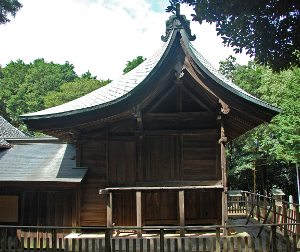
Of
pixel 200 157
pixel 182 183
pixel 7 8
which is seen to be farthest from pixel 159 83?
pixel 7 8

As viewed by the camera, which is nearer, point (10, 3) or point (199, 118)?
point (199, 118)

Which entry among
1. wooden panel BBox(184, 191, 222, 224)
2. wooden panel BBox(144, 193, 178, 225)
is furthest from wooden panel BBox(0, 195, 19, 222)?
wooden panel BBox(184, 191, 222, 224)

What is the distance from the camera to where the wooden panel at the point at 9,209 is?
9.39 meters

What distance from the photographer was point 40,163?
1007 centimetres

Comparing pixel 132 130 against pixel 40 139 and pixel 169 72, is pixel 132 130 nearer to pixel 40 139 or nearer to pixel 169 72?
pixel 169 72

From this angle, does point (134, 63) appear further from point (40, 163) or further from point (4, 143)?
point (40, 163)

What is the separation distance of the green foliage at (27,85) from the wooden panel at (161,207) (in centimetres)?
2881

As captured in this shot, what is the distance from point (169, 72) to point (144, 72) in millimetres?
1684

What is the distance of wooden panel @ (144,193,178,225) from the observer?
8.80m

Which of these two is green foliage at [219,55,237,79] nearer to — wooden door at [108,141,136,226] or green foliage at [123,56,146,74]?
green foliage at [123,56,146,74]

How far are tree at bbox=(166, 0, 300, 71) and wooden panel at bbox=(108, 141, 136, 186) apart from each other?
4.52 metres

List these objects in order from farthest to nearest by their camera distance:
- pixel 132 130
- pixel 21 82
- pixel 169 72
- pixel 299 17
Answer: pixel 21 82
pixel 132 130
pixel 169 72
pixel 299 17

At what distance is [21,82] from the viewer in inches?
1484

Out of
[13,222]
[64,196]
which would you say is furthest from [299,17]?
[13,222]
